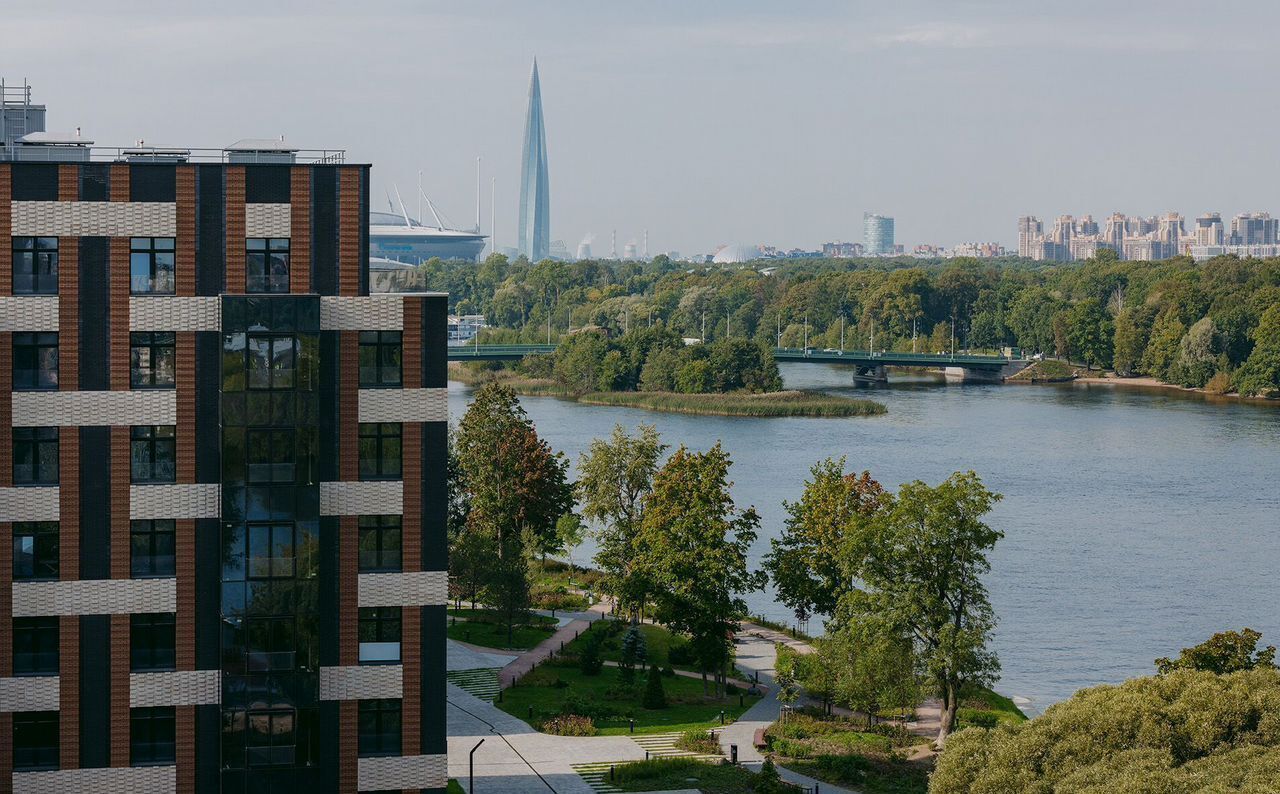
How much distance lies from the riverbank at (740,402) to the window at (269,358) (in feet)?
296

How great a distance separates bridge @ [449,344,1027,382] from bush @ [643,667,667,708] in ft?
331

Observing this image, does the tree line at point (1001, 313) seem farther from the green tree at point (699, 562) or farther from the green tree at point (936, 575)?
the green tree at point (936, 575)

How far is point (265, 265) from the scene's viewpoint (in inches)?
1090

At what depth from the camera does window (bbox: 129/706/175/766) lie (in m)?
27.7

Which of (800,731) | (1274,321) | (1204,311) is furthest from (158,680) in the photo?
(1204,311)

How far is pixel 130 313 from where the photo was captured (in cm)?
2753

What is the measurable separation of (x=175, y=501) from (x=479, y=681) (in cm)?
1849

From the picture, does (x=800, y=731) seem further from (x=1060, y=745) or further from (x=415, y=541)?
(x=415, y=541)

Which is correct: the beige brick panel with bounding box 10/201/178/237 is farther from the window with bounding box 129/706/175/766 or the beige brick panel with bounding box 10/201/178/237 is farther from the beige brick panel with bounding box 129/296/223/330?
the window with bounding box 129/706/175/766

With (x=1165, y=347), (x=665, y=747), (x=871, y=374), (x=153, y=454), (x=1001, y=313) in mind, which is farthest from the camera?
(x=1001, y=313)

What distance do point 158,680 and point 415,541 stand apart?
4.46 meters

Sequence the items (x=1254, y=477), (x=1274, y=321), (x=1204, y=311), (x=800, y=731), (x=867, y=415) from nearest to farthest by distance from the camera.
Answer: (x=800, y=731) < (x=1254, y=477) < (x=867, y=415) < (x=1274, y=321) < (x=1204, y=311)

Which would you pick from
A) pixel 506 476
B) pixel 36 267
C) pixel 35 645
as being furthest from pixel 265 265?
pixel 506 476

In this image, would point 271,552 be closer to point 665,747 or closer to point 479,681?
point 665,747
